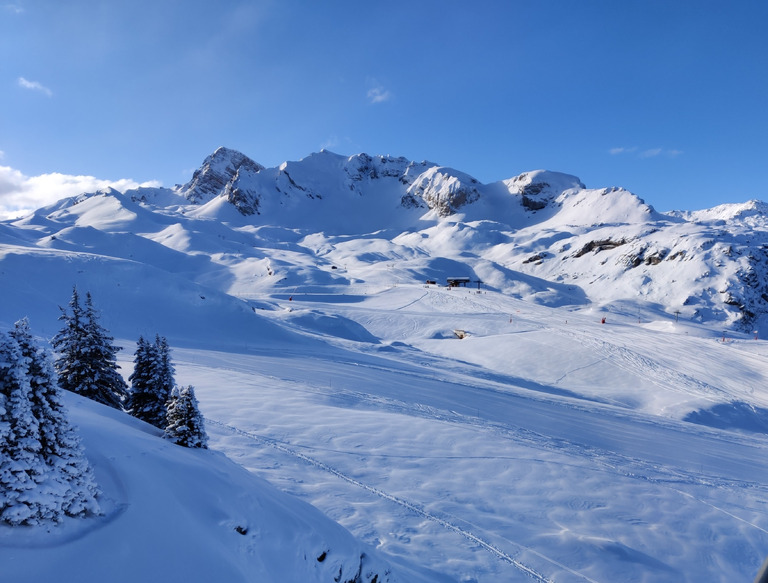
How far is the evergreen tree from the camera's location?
35.9ft

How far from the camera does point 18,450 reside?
12.2 ft

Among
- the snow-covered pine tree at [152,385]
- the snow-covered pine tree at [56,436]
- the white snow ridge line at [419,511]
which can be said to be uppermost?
the snow-covered pine tree at [56,436]

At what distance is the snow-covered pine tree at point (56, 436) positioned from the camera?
4.05 metres

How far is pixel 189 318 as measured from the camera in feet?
101

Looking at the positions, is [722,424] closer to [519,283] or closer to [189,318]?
[189,318]

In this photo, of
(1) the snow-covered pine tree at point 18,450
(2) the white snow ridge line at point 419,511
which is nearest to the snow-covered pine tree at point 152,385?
(2) the white snow ridge line at point 419,511

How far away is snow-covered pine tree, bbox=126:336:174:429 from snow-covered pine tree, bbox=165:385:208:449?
13.3 ft

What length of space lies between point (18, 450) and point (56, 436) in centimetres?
44

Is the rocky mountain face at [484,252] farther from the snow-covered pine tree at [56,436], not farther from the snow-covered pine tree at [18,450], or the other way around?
the snow-covered pine tree at [18,450]

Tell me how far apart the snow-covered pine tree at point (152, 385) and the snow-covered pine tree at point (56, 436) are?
6.89m

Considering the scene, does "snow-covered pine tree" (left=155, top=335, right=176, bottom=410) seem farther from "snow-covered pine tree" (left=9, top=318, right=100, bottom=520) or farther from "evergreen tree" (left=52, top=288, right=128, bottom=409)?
"snow-covered pine tree" (left=9, top=318, right=100, bottom=520)

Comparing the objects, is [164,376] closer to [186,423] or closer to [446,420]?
[186,423]

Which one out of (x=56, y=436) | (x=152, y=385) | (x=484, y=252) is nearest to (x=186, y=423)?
(x=56, y=436)

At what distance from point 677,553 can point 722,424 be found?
16.7 meters
